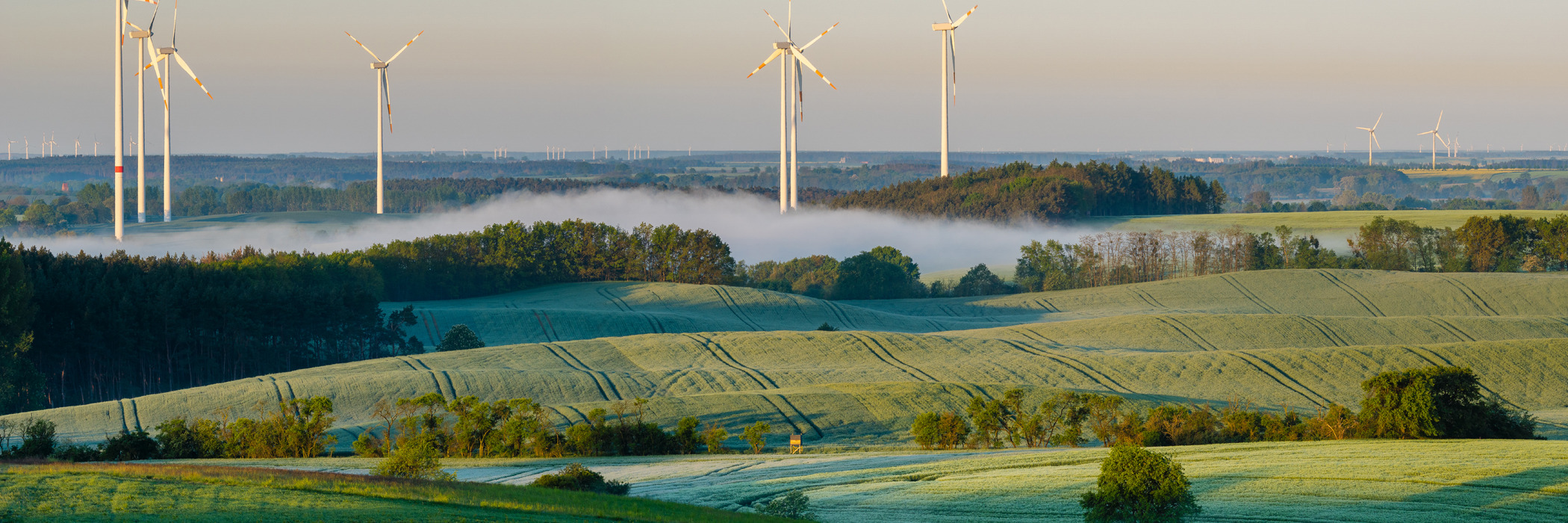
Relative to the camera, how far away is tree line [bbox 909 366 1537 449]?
123 feet

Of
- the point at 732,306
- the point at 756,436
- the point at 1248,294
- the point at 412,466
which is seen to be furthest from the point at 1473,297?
the point at 412,466

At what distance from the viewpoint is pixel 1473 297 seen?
313ft

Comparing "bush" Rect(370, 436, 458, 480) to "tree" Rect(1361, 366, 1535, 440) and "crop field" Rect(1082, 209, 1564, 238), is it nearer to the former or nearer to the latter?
"tree" Rect(1361, 366, 1535, 440)

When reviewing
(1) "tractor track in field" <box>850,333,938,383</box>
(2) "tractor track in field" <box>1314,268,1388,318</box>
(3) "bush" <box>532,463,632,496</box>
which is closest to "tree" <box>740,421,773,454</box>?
(3) "bush" <box>532,463,632,496</box>

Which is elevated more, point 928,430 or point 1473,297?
point 1473,297

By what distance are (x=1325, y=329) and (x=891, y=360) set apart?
31.7m

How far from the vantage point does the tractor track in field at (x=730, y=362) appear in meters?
60.7

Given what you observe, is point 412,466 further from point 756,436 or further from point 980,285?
point 980,285

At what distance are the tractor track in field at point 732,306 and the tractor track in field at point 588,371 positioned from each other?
942 inches

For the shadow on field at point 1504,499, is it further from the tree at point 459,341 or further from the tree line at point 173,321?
the tree at point 459,341

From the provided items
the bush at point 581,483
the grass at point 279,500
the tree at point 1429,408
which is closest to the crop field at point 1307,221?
the tree at point 1429,408

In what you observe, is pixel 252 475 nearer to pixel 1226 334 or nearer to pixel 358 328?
pixel 358 328

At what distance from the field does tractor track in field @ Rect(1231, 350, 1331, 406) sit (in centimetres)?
2345

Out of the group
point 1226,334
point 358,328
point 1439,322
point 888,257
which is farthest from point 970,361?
point 888,257
